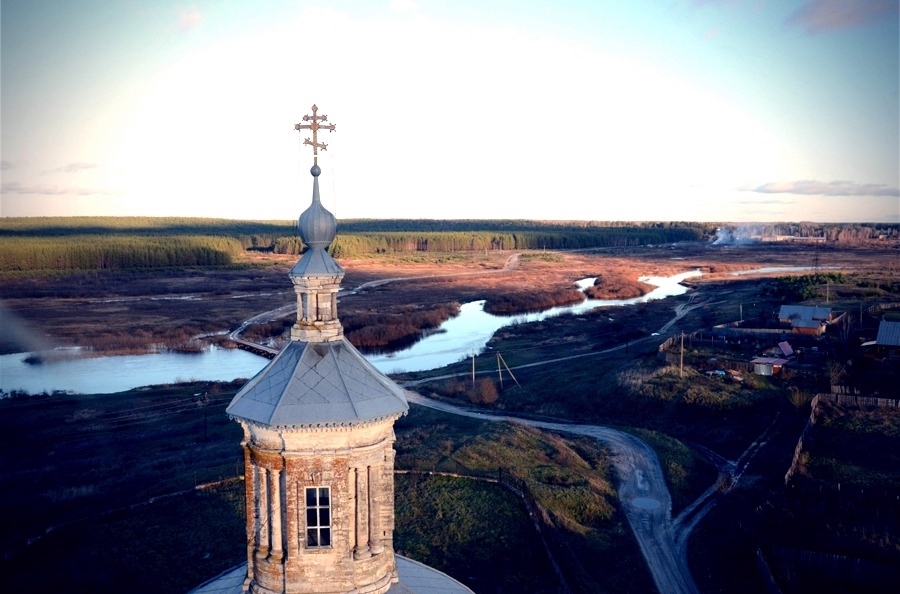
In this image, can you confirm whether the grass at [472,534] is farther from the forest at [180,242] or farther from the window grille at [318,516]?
the forest at [180,242]

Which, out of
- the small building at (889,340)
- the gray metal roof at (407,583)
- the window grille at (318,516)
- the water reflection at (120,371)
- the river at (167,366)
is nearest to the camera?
the window grille at (318,516)

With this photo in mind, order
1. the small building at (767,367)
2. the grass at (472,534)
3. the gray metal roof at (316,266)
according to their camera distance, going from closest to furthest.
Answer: the gray metal roof at (316,266)
the grass at (472,534)
the small building at (767,367)

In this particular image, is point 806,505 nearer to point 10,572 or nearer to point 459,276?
point 10,572

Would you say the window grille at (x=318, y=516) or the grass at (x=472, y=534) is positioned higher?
the window grille at (x=318, y=516)

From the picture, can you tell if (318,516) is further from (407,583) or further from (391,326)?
(391,326)

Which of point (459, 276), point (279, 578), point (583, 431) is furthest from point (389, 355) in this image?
point (459, 276)

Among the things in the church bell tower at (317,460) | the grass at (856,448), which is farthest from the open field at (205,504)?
the church bell tower at (317,460)
